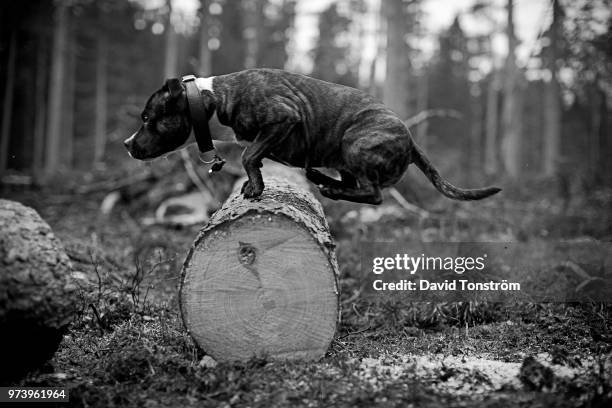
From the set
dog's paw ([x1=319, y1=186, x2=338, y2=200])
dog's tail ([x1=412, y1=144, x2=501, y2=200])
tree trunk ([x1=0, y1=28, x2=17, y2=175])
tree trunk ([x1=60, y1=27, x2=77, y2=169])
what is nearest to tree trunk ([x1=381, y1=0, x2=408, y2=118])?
dog's tail ([x1=412, y1=144, x2=501, y2=200])

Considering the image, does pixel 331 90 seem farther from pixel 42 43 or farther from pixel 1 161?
pixel 42 43

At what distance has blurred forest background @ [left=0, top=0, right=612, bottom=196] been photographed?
1686 cm

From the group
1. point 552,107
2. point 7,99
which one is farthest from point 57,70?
point 552,107

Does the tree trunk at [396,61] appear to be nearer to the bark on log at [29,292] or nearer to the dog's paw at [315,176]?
the dog's paw at [315,176]

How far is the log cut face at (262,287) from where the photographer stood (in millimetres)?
3355

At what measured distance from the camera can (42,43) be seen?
24.5m

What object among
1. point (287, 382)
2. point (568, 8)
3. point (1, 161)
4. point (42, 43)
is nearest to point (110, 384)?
point (287, 382)

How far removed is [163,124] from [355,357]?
7.73 feet

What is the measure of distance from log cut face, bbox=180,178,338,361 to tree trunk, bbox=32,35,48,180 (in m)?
24.2

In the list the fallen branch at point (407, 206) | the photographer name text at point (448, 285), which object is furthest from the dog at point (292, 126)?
the fallen branch at point (407, 206)

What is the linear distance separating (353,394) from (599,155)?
22.6m

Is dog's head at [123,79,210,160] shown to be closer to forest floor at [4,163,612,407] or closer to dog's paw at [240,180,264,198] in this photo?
dog's paw at [240,180,264,198]

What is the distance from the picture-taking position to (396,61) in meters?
11.1

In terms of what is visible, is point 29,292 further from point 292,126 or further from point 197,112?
point 292,126
